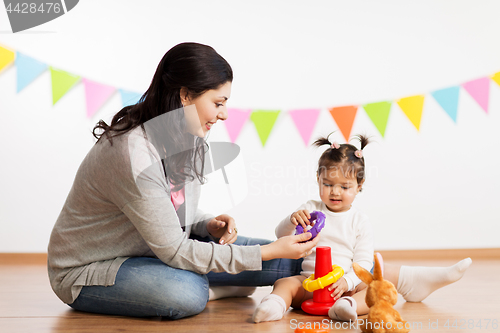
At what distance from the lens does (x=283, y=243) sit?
125cm

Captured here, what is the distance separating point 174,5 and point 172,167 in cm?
138

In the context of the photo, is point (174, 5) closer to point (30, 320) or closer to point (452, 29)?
point (452, 29)

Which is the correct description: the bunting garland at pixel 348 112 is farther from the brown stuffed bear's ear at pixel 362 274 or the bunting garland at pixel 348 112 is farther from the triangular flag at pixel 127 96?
the brown stuffed bear's ear at pixel 362 274

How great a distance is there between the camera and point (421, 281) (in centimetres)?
144

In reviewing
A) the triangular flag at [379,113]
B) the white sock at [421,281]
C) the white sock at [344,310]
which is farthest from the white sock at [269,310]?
the triangular flag at [379,113]

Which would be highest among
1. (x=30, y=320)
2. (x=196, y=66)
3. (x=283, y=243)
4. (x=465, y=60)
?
(x=465, y=60)

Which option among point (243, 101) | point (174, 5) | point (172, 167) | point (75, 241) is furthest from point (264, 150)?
point (75, 241)

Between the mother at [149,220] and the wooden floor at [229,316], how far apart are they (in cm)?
5

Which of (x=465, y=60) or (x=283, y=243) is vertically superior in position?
(x=465, y=60)

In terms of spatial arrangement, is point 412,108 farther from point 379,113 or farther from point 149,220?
point 149,220

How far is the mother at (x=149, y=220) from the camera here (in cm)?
119

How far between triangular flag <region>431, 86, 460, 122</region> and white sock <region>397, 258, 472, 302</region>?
4.09 feet

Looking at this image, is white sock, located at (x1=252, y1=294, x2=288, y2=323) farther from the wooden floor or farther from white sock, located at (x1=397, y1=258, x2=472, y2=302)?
white sock, located at (x1=397, y1=258, x2=472, y2=302)

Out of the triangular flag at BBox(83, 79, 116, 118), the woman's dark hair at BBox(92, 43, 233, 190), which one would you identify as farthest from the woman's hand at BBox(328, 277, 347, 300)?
the triangular flag at BBox(83, 79, 116, 118)
